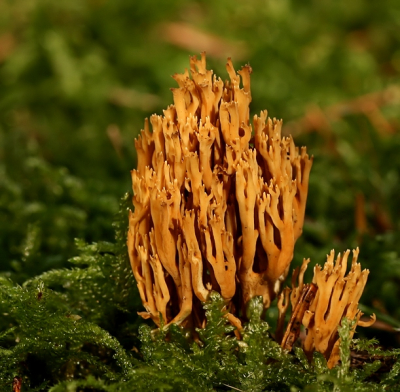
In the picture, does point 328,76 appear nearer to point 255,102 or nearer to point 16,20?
point 255,102

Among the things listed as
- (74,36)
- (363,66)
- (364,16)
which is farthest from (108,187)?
(364,16)

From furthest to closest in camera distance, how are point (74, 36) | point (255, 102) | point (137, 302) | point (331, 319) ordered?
point (74, 36) → point (255, 102) → point (137, 302) → point (331, 319)

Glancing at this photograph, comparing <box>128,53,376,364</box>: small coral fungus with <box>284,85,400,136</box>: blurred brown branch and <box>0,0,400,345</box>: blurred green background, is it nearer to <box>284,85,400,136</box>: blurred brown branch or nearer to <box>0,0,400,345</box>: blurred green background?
<box>0,0,400,345</box>: blurred green background

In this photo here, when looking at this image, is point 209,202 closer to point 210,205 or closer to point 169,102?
point 210,205

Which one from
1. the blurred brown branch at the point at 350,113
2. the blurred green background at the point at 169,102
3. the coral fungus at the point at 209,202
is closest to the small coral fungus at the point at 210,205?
the coral fungus at the point at 209,202

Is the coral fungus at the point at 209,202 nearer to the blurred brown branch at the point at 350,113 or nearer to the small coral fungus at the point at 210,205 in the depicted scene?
the small coral fungus at the point at 210,205

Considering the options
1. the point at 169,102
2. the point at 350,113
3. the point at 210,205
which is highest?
the point at 169,102

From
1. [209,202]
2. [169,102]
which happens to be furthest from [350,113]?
[209,202]
